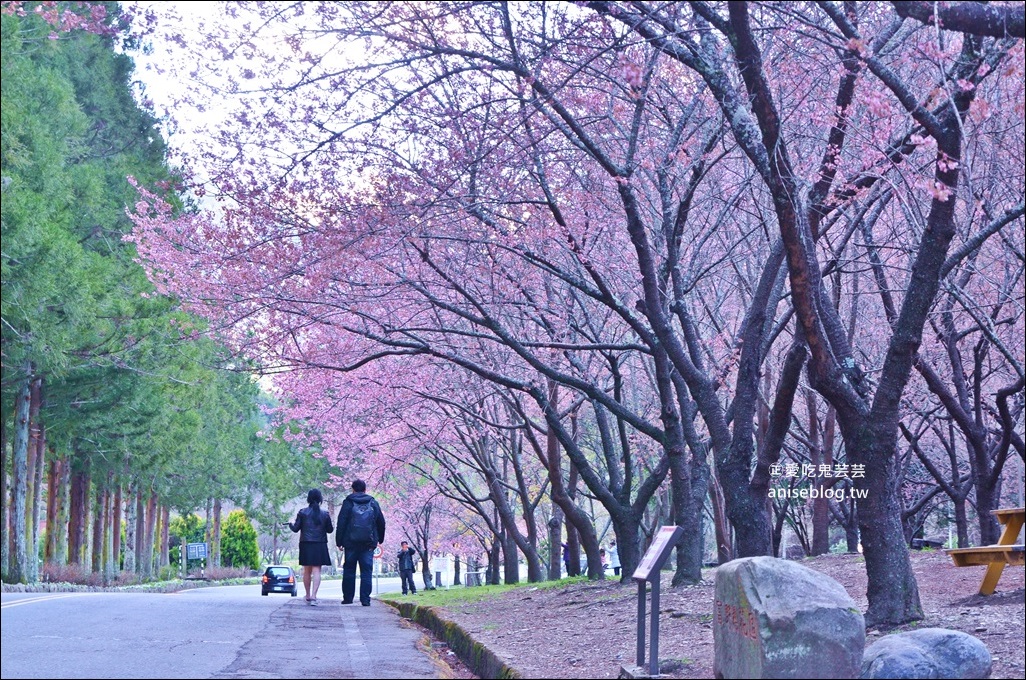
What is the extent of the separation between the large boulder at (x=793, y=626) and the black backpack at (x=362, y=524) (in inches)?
364

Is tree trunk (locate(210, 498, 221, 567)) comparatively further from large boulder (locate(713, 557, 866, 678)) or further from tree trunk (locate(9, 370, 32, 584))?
large boulder (locate(713, 557, 866, 678))

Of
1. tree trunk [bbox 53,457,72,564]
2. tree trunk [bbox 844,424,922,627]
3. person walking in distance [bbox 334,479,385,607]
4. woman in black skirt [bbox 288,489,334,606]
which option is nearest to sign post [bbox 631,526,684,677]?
tree trunk [bbox 844,424,922,627]

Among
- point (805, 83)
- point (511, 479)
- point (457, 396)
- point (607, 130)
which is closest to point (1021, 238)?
point (805, 83)

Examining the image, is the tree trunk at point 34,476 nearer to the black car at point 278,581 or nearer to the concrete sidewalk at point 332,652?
the black car at point 278,581

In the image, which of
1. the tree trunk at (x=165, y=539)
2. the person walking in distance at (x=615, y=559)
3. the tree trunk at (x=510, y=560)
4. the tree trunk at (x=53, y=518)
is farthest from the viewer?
the tree trunk at (x=165, y=539)

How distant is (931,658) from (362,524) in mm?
10023

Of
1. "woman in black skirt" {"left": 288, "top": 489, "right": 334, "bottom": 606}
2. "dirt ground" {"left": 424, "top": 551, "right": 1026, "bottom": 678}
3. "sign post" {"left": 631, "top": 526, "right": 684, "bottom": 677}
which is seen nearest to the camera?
"sign post" {"left": 631, "top": 526, "right": 684, "bottom": 677}

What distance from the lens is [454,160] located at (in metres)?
11.0

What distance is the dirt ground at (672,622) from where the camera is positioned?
7309 mm

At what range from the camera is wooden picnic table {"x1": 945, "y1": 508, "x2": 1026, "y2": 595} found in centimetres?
805

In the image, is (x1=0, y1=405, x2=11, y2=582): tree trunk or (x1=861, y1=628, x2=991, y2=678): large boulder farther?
(x1=0, y1=405, x2=11, y2=582): tree trunk

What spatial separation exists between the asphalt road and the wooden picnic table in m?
4.34

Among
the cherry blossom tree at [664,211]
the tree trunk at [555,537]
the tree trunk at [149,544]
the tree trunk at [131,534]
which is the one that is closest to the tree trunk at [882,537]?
the cherry blossom tree at [664,211]

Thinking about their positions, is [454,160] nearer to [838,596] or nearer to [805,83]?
[805,83]
